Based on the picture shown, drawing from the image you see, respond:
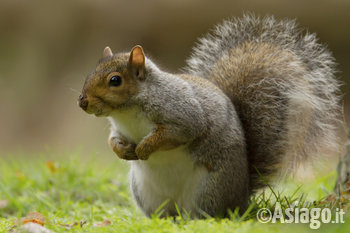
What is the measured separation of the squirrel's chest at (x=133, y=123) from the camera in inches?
93.0

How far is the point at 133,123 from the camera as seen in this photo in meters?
2.39

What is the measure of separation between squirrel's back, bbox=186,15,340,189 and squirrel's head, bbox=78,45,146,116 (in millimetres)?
587

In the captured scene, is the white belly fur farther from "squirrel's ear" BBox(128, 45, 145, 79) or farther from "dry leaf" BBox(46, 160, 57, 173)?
"dry leaf" BBox(46, 160, 57, 173)

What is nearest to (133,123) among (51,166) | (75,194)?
(75,194)

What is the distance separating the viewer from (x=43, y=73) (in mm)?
7977

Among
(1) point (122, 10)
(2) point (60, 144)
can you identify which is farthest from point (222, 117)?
(1) point (122, 10)

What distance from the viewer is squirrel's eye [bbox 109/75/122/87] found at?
7.67 feet

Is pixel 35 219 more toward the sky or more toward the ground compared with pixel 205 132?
more toward the ground

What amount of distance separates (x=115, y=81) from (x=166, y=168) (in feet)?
1.59

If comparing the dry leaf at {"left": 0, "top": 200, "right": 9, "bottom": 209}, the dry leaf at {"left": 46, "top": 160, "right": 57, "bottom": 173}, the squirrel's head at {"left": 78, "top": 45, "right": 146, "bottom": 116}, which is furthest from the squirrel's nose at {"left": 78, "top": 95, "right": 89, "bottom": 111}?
the dry leaf at {"left": 46, "top": 160, "right": 57, "bottom": 173}

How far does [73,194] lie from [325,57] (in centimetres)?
180

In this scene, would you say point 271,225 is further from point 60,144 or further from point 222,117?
point 60,144

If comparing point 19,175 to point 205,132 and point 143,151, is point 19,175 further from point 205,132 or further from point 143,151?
point 205,132

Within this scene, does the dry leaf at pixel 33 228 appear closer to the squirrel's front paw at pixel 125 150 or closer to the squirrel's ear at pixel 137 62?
the squirrel's front paw at pixel 125 150
